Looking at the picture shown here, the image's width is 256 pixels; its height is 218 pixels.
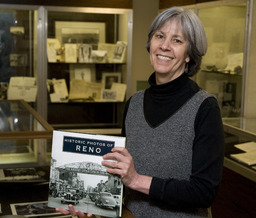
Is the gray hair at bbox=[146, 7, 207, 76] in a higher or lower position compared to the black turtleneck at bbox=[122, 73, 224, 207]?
higher

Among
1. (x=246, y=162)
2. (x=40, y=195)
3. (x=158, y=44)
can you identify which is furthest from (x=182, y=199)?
(x=246, y=162)

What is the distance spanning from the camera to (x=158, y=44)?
161 cm

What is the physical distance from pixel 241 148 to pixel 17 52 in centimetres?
339

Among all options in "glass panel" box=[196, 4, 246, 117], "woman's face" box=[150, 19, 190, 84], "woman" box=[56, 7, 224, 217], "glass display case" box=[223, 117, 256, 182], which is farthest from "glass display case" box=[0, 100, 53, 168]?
"glass panel" box=[196, 4, 246, 117]

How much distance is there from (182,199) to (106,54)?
4609 millimetres

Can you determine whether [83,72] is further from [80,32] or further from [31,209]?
[31,209]

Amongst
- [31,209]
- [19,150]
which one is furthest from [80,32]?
[31,209]

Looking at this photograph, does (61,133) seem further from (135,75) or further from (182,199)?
(135,75)

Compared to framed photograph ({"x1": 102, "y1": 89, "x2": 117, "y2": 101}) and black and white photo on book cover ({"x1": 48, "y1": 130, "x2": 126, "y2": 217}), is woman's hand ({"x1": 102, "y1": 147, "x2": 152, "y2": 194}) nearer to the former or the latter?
black and white photo on book cover ({"x1": 48, "y1": 130, "x2": 126, "y2": 217})

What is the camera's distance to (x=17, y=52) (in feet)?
18.4

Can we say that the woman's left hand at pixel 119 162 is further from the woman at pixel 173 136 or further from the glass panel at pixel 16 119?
the glass panel at pixel 16 119

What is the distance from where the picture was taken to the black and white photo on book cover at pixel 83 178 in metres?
1.44

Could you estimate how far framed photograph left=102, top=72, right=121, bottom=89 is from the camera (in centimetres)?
602

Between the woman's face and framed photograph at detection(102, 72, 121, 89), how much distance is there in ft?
14.4
